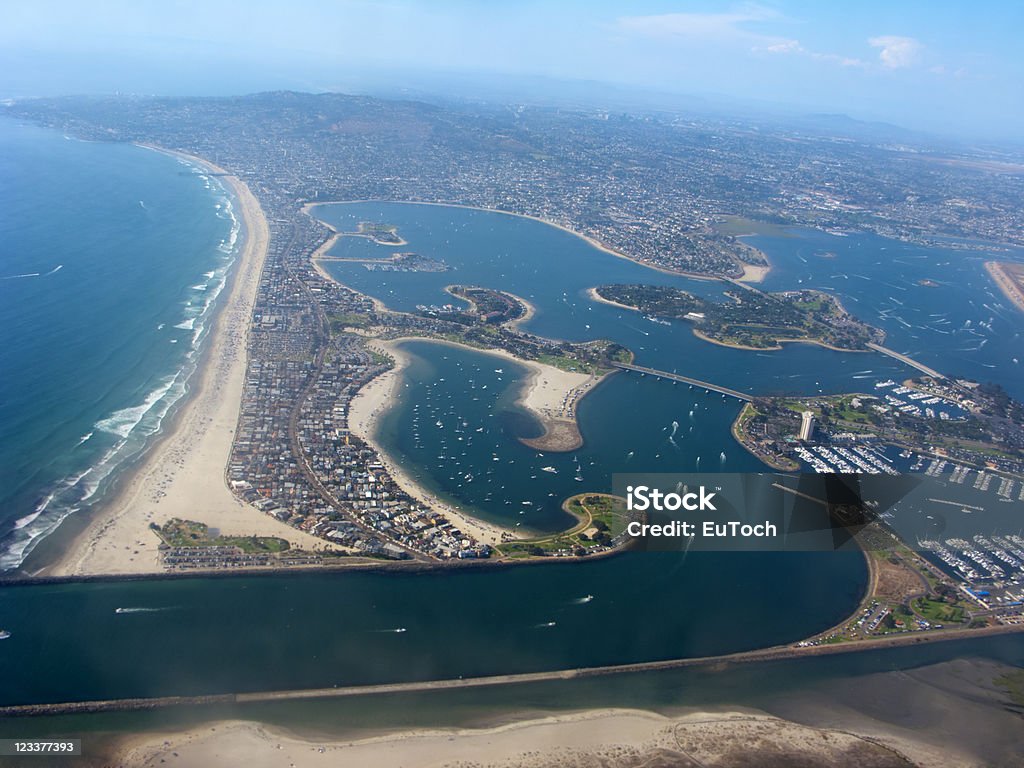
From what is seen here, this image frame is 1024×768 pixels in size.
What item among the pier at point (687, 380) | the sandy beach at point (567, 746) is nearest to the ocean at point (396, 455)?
the pier at point (687, 380)

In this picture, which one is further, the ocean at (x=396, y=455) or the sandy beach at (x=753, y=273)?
the sandy beach at (x=753, y=273)

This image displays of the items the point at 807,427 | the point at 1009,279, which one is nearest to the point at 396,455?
the point at 807,427

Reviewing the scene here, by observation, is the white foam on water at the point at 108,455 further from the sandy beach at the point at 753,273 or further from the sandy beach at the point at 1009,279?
the sandy beach at the point at 1009,279

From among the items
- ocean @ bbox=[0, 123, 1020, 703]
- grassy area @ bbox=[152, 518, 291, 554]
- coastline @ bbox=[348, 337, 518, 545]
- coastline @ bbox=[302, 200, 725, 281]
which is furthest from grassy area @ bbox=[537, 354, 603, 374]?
coastline @ bbox=[302, 200, 725, 281]

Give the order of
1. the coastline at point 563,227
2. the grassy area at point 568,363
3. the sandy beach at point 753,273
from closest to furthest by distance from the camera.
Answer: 1. the grassy area at point 568,363
2. the sandy beach at point 753,273
3. the coastline at point 563,227

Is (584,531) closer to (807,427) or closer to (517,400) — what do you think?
(517,400)

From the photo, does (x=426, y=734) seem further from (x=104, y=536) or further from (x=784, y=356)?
(x=784, y=356)

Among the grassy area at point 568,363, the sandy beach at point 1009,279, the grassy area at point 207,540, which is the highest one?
the sandy beach at point 1009,279

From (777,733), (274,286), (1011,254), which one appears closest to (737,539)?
(777,733)
